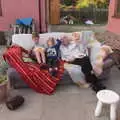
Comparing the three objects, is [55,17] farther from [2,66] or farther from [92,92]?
[92,92]

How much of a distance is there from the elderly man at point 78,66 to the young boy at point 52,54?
102mm

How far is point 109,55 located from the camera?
3424mm

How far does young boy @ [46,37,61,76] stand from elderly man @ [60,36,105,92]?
0.34ft

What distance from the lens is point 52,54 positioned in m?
3.48

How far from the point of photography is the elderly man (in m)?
3.27

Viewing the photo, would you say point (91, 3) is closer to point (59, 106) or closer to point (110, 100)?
point (59, 106)

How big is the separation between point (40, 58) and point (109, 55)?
1.02 meters

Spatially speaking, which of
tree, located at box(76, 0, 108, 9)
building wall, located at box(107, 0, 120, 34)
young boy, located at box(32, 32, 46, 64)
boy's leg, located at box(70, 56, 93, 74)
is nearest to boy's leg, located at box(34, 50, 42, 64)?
young boy, located at box(32, 32, 46, 64)

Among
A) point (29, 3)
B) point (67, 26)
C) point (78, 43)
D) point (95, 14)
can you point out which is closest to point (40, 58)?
point (78, 43)

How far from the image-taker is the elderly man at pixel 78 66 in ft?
10.7

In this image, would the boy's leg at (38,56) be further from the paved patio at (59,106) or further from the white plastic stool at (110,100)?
the white plastic stool at (110,100)

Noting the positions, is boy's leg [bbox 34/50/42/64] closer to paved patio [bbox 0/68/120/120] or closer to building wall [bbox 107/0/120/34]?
paved patio [bbox 0/68/120/120]

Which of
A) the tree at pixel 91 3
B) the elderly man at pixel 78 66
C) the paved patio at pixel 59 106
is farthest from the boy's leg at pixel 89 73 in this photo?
the tree at pixel 91 3

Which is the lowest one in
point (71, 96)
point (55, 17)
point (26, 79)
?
point (71, 96)
